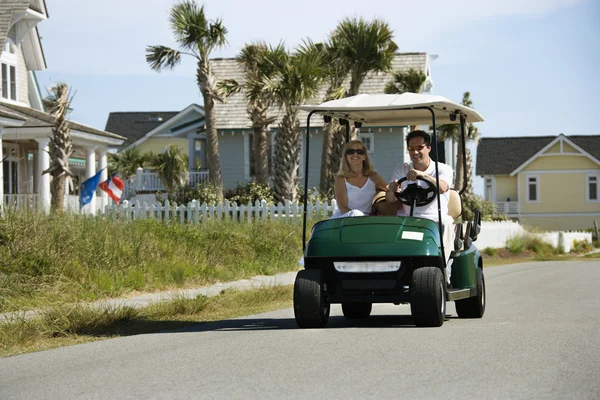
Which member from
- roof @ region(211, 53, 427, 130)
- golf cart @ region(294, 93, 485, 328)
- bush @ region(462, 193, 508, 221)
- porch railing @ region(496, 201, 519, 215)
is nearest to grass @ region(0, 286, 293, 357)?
golf cart @ region(294, 93, 485, 328)

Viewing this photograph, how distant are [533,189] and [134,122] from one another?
85.5 ft

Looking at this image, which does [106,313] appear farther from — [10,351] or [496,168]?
[496,168]

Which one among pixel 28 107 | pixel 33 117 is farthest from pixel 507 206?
pixel 33 117

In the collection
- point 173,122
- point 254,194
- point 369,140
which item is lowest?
point 254,194

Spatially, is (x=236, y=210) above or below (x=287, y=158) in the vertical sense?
below

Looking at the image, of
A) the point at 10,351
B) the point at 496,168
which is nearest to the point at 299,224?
the point at 10,351

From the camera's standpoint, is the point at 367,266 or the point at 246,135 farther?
the point at 246,135

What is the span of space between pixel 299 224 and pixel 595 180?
45548 millimetres

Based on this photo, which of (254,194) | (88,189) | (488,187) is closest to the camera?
(88,189)

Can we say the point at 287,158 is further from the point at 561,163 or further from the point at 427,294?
the point at 561,163

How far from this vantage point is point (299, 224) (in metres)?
26.0

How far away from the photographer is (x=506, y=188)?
6944 cm

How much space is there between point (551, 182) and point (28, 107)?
40832 mm

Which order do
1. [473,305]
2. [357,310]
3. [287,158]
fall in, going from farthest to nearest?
[287,158] → [357,310] → [473,305]
